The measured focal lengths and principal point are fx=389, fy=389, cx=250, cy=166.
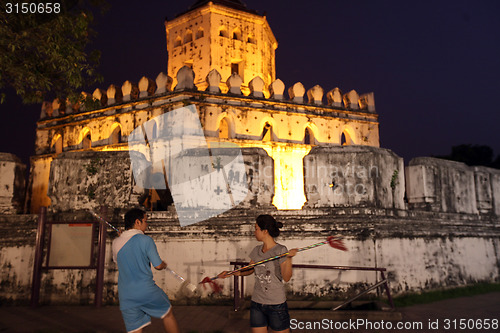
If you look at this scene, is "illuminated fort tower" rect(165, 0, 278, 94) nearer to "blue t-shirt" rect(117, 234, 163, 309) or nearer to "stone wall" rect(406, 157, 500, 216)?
"stone wall" rect(406, 157, 500, 216)

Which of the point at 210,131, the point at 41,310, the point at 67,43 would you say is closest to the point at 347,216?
the point at 41,310

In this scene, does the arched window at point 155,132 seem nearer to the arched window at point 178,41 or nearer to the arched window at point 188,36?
the arched window at point 188,36

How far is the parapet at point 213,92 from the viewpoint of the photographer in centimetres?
1436

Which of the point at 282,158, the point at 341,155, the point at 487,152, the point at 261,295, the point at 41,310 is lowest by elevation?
the point at 41,310

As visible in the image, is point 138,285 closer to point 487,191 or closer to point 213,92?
point 487,191

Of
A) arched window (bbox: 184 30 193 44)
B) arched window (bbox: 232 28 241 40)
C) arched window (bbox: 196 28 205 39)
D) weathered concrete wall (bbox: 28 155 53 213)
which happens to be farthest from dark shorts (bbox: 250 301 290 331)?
arched window (bbox: 184 30 193 44)

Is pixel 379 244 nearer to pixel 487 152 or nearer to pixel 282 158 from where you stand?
pixel 282 158

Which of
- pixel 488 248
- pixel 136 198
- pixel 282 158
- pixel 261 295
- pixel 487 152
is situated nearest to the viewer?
pixel 261 295

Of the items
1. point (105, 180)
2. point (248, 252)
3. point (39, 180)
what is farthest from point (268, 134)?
point (248, 252)

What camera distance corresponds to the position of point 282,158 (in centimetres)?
1470

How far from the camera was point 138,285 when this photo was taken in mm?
3574

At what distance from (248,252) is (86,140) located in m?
11.9

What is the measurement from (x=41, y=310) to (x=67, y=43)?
4538mm

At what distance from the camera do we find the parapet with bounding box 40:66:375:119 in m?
14.4
